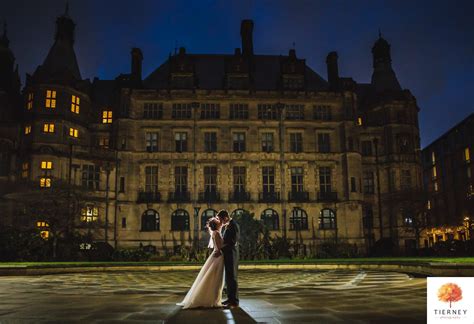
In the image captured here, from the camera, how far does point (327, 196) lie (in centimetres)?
4556

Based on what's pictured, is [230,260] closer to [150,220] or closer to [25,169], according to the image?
[25,169]

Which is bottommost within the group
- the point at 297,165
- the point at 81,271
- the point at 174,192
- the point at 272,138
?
the point at 81,271

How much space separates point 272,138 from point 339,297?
3669 centimetres

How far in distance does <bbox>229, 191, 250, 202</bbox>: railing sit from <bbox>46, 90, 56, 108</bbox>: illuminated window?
18.9 meters

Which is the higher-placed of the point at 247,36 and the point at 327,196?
the point at 247,36

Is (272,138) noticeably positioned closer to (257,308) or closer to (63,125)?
(63,125)

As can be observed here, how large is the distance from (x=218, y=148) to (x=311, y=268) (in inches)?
902

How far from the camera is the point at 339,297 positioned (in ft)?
34.0

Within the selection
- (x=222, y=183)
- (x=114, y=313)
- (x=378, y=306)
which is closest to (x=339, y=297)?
(x=378, y=306)

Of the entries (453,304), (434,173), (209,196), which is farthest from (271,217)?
(434,173)

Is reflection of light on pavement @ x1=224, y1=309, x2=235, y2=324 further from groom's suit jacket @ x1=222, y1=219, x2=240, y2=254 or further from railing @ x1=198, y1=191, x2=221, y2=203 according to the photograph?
railing @ x1=198, y1=191, x2=221, y2=203

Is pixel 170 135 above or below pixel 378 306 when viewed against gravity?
above

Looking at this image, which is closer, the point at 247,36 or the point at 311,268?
the point at 311,268

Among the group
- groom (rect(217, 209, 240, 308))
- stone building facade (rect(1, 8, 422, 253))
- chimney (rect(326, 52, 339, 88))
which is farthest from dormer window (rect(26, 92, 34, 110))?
groom (rect(217, 209, 240, 308))
